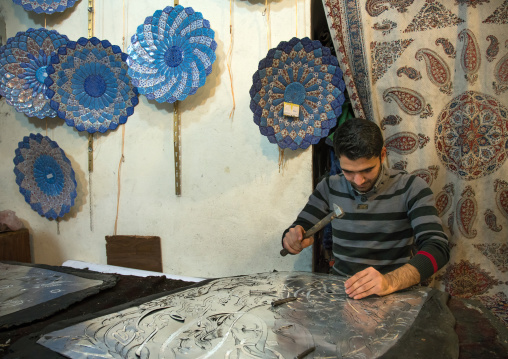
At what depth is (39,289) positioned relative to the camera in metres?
1.61

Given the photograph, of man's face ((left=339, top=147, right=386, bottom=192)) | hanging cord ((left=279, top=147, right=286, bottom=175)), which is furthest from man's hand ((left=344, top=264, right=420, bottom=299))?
hanging cord ((left=279, top=147, right=286, bottom=175))

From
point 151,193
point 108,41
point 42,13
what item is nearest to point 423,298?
point 151,193

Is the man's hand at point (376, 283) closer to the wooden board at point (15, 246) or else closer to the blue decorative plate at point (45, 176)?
the blue decorative plate at point (45, 176)

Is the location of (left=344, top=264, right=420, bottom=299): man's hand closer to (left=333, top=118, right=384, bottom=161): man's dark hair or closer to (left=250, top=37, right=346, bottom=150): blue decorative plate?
(left=333, top=118, right=384, bottom=161): man's dark hair

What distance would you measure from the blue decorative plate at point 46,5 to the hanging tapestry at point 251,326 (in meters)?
2.27

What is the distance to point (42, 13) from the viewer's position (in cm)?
275

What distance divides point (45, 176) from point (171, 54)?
135 cm

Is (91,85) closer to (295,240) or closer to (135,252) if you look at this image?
(135,252)

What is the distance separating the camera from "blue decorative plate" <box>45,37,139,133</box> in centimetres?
250

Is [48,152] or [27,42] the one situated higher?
[27,42]

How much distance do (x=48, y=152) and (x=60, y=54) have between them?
0.71 m

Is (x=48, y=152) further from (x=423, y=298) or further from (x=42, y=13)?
(x=423, y=298)

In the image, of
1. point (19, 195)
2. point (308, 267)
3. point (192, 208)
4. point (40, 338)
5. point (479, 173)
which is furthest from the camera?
point (19, 195)

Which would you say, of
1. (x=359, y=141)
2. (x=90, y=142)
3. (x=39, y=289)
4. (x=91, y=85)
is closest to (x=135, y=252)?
(x=90, y=142)
